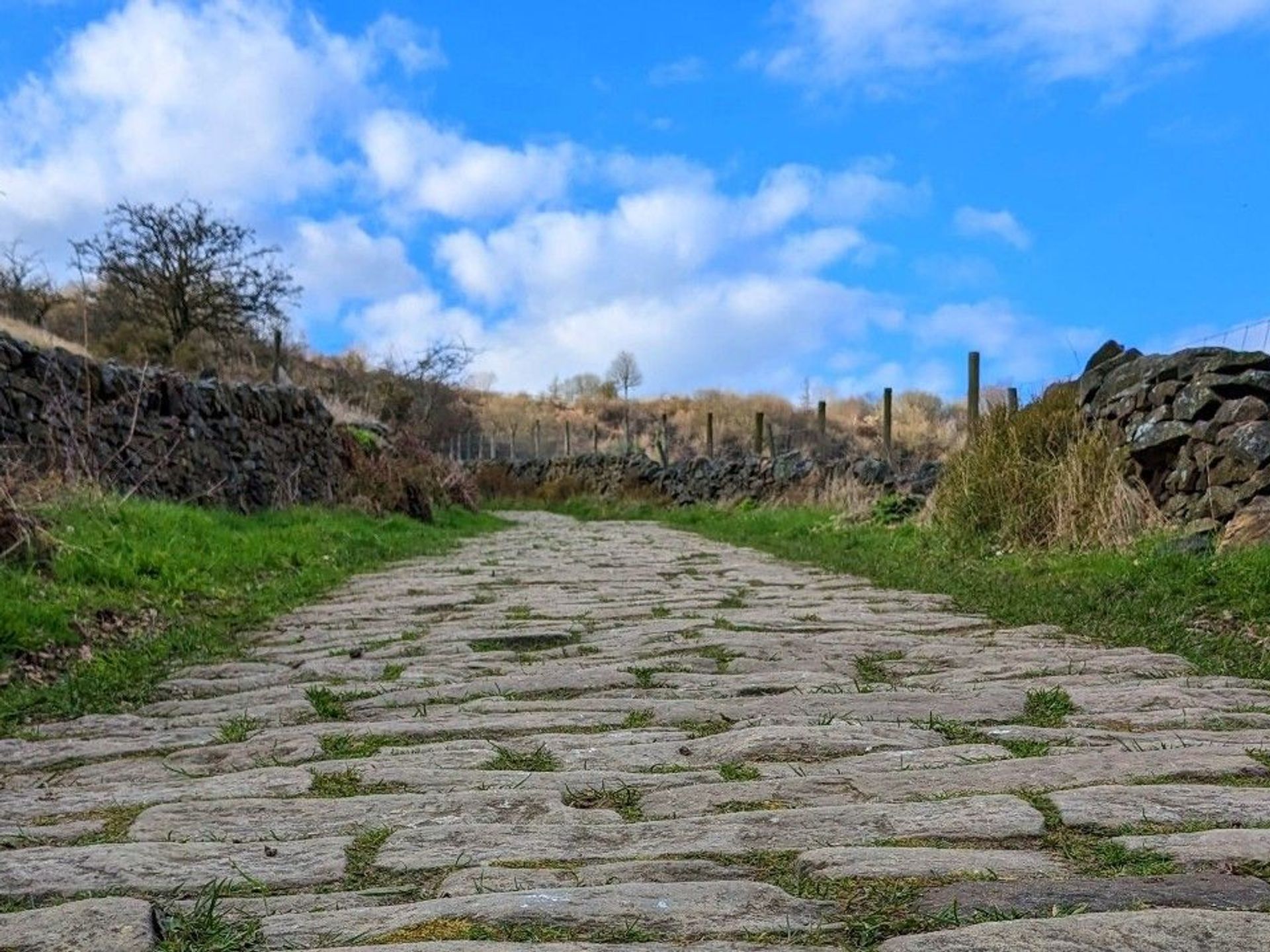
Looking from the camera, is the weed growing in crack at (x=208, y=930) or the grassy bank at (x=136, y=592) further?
the grassy bank at (x=136, y=592)

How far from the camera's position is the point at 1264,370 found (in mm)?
7641

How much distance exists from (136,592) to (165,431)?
4.53 m

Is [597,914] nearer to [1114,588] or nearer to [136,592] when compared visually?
[136,592]

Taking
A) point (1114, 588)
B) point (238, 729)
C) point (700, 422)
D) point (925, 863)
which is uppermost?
point (700, 422)

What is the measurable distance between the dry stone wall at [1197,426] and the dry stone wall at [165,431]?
779 cm

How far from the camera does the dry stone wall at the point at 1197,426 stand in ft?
23.2

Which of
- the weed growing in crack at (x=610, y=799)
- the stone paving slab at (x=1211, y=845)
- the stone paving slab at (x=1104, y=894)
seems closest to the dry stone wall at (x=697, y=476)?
the weed growing in crack at (x=610, y=799)

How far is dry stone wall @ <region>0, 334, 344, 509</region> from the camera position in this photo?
8555 millimetres

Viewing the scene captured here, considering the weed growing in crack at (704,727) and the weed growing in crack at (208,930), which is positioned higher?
the weed growing in crack at (704,727)

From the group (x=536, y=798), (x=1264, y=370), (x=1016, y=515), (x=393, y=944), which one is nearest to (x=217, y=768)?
(x=536, y=798)

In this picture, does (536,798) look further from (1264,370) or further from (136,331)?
(136,331)

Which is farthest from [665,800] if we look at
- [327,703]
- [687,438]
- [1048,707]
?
[687,438]

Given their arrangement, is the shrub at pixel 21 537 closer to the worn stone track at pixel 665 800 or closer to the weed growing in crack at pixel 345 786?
the worn stone track at pixel 665 800

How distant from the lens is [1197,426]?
751 cm
